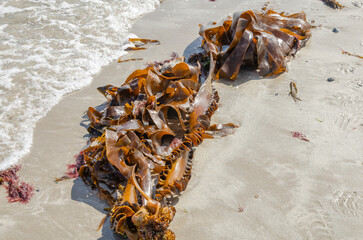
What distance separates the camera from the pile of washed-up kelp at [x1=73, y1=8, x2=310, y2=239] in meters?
1.82

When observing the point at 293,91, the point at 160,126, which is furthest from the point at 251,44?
the point at 160,126

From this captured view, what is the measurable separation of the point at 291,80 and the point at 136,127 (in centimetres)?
177

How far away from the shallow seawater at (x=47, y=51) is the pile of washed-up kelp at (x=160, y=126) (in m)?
0.59

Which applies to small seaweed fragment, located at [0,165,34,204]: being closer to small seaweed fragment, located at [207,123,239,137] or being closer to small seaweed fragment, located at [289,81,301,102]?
small seaweed fragment, located at [207,123,239,137]

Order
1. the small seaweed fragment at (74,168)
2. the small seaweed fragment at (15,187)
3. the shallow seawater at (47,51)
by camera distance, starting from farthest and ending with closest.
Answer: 1. the shallow seawater at (47,51)
2. the small seaweed fragment at (74,168)
3. the small seaweed fragment at (15,187)

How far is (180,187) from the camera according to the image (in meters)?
2.01

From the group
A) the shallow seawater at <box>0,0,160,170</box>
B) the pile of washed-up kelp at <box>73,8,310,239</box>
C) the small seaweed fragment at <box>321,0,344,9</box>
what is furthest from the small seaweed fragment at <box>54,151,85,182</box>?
the small seaweed fragment at <box>321,0,344,9</box>

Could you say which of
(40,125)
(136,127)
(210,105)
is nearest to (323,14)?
(210,105)

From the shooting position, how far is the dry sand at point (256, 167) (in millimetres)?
1835

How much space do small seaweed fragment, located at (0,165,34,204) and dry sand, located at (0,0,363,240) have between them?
52 millimetres

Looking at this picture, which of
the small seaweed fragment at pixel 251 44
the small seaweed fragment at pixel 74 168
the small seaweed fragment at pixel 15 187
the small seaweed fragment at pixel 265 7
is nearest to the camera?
the small seaweed fragment at pixel 15 187

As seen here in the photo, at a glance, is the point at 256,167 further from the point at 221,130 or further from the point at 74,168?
the point at 74,168

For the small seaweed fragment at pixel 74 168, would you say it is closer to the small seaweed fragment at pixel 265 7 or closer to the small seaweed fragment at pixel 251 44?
the small seaweed fragment at pixel 251 44

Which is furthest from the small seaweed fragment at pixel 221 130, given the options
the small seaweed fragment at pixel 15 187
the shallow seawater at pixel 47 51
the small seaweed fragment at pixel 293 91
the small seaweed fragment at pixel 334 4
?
the small seaweed fragment at pixel 334 4
